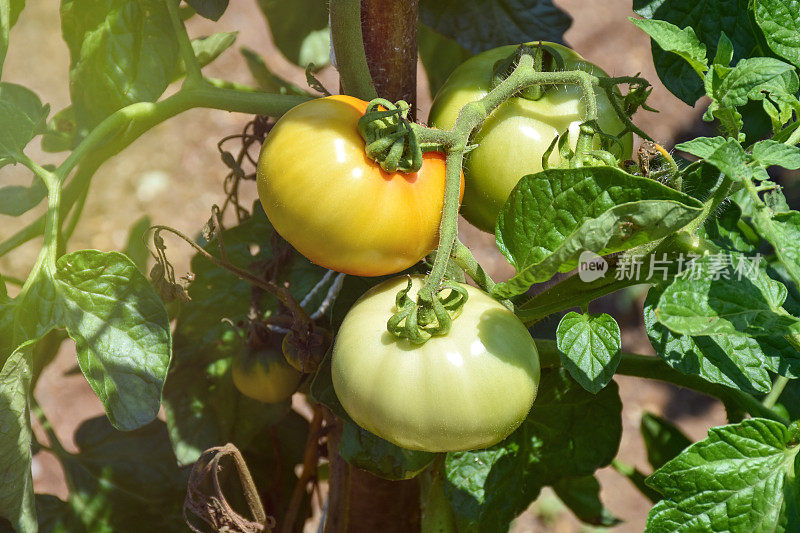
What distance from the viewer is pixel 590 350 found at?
1.92ft

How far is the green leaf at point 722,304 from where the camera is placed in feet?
1.72

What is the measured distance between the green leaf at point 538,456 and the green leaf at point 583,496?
1.06 feet

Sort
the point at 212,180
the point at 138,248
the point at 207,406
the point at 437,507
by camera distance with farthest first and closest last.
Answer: the point at 212,180 → the point at 138,248 → the point at 207,406 → the point at 437,507

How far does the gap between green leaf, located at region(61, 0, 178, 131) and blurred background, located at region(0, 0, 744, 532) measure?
1222 mm

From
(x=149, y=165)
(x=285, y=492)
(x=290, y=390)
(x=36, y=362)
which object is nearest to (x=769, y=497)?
(x=290, y=390)

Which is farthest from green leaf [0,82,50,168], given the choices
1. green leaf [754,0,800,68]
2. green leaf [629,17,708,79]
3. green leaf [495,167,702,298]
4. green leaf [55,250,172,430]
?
green leaf [754,0,800,68]

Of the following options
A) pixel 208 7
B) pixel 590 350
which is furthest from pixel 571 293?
pixel 208 7

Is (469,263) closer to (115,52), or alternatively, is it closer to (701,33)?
(701,33)

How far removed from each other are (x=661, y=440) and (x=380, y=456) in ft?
1.72

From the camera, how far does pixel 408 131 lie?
1.89 feet

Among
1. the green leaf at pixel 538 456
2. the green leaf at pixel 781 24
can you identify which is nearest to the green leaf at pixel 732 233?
the green leaf at pixel 781 24

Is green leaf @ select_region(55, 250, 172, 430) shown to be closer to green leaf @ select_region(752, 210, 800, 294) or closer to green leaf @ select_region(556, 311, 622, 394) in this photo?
green leaf @ select_region(556, 311, 622, 394)

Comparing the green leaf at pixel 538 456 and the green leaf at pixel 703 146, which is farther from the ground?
the green leaf at pixel 703 146

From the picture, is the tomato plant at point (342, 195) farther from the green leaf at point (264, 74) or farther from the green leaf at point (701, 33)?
the green leaf at point (264, 74)
